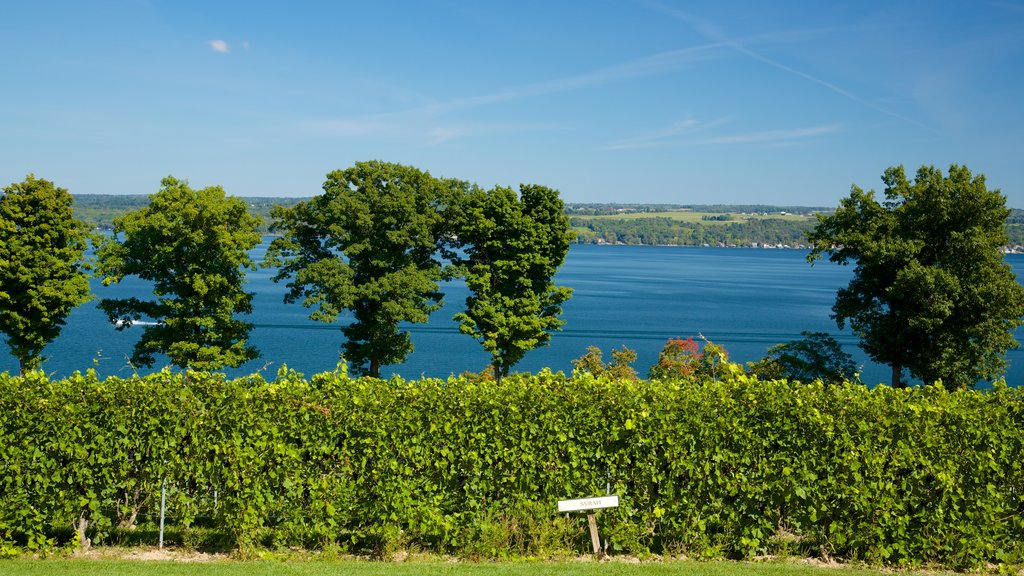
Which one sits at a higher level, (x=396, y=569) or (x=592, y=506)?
(x=592, y=506)

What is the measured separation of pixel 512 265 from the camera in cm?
2928

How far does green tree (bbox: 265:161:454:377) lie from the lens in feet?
92.1

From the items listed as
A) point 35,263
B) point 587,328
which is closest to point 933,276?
point 35,263

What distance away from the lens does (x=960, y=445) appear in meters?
9.42

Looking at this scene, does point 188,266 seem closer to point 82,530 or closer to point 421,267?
point 421,267

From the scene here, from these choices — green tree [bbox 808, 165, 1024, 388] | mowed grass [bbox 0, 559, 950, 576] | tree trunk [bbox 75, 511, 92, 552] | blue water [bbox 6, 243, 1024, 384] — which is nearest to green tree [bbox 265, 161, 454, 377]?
blue water [bbox 6, 243, 1024, 384]

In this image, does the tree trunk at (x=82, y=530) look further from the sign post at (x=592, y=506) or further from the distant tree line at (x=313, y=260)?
the distant tree line at (x=313, y=260)

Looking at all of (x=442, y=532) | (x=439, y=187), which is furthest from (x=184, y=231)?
(x=442, y=532)

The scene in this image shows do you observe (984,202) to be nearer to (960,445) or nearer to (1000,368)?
(1000,368)

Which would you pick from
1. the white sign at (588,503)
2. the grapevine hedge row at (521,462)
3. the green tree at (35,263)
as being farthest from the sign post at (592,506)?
the green tree at (35,263)

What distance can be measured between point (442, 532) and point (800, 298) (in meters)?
105

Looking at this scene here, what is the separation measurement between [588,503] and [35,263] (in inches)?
987

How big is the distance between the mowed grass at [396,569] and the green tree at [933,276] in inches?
754

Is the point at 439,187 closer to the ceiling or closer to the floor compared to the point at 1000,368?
closer to the ceiling
